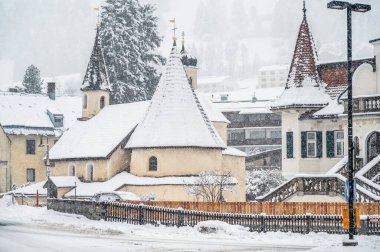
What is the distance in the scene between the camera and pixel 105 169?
192 feet

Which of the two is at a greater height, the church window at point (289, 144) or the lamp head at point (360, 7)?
the lamp head at point (360, 7)

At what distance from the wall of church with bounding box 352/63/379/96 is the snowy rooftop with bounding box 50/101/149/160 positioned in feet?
76.9

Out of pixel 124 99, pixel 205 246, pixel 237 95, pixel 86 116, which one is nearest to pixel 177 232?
pixel 205 246

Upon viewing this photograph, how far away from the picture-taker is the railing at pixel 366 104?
1547 inches

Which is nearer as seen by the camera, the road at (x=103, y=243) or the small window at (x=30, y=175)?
the road at (x=103, y=243)

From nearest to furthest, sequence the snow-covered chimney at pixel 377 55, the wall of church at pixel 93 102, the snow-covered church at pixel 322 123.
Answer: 1. the snow-covered church at pixel 322 123
2. the snow-covered chimney at pixel 377 55
3. the wall of church at pixel 93 102

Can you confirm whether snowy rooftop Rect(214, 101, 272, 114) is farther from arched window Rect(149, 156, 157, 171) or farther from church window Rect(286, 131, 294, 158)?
church window Rect(286, 131, 294, 158)

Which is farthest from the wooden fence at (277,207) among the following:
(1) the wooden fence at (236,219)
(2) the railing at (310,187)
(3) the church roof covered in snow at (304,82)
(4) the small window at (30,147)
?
(4) the small window at (30,147)

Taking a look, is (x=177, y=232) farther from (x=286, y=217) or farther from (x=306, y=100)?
(x=306, y=100)

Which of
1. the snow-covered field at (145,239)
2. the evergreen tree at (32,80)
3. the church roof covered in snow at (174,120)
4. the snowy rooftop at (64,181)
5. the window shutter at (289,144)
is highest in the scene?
the evergreen tree at (32,80)

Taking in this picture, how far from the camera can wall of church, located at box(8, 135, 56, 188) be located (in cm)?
7275

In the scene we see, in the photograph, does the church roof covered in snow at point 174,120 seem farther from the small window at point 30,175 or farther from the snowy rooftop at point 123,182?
the small window at point 30,175

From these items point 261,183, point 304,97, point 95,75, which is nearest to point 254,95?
point 261,183

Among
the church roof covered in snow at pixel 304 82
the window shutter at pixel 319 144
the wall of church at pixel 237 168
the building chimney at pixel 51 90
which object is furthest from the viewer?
the building chimney at pixel 51 90
